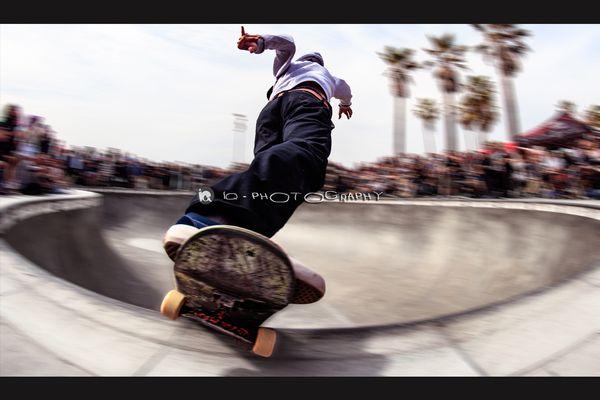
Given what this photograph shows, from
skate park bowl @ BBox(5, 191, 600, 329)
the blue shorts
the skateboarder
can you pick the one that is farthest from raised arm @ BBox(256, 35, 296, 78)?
skate park bowl @ BBox(5, 191, 600, 329)

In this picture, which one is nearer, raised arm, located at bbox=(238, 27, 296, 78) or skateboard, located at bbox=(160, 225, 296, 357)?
skateboard, located at bbox=(160, 225, 296, 357)

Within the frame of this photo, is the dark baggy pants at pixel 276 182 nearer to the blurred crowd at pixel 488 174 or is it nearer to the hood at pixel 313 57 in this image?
the hood at pixel 313 57

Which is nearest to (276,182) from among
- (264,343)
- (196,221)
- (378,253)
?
(196,221)

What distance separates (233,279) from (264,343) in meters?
0.35

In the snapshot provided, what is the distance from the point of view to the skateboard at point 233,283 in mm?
1873

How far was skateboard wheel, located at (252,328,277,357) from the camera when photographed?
6.88ft

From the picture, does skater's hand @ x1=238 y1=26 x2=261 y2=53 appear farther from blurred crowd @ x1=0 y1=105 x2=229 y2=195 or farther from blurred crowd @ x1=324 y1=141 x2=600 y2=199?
blurred crowd @ x1=324 y1=141 x2=600 y2=199

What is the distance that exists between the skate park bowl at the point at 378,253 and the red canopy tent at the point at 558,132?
9.94ft

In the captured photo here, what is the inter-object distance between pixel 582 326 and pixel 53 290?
102 inches

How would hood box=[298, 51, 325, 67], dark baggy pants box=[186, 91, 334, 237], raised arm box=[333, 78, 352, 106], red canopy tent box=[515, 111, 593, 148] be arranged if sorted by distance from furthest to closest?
1. red canopy tent box=[515, 111, 593, 148]
2. raised arm box=[333, 78, 352, 106]
3. hood box=[298, 51, 325, 67]
4. dark baggy pants box=[186, 91, 334, 237]

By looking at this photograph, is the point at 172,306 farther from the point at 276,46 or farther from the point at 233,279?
the point at 276,46

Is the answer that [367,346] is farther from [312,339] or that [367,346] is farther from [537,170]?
[537,170]

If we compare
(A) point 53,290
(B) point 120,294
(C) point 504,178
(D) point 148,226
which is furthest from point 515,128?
(A) point 53,290

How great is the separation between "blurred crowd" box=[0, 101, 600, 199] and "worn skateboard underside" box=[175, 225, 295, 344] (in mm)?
5000
